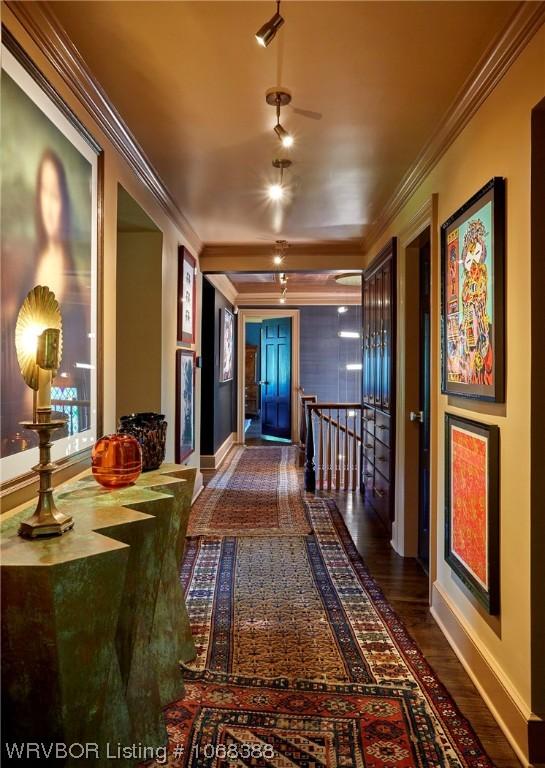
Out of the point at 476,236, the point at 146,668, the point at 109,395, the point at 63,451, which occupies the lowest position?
the point at 146,668

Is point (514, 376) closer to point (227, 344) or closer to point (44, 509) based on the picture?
point (44, 509)

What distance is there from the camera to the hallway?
1.74 m

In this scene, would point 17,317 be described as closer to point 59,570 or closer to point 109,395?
point 59,570

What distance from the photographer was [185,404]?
454cm

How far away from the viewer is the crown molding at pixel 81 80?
1.67m

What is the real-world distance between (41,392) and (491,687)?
2006 mm

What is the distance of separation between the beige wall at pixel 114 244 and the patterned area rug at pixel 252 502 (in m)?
0.79

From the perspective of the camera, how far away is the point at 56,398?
6.38 feet

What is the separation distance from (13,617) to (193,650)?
1.31 meters

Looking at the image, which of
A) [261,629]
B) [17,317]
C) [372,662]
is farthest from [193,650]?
[17,317]

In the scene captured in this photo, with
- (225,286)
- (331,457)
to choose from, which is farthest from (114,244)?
(225,286)

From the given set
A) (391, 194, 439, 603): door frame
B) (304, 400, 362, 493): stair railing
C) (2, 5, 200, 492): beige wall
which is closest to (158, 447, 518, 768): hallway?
(391, 194, 439, 603): door frame

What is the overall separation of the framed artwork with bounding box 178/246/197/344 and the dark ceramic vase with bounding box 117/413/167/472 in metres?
2.06

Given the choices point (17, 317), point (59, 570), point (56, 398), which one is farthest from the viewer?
point (56, 398)
